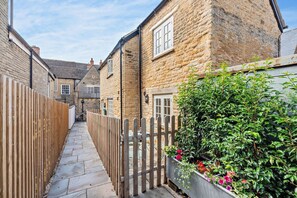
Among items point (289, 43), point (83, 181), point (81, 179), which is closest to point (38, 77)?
point (81, 179)

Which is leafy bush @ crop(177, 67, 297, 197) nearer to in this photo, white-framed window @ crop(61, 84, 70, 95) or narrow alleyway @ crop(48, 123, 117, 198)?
narrow alleyway @ crop(48, 123, 117, 198)

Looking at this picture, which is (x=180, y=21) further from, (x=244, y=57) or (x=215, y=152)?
(x=215, y=152)

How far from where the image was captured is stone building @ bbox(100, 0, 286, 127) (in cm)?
430

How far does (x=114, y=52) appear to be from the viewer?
10500 mm

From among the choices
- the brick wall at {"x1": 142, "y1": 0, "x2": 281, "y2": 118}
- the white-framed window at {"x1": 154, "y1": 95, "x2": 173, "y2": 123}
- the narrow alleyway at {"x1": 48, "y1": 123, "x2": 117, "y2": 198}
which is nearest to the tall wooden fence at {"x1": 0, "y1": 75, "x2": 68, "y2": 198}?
the narrow alleyway at {"x1": 48, "y1": 123, "x2": 117, "y2": 198}

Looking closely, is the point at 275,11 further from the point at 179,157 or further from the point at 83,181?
the point at 83,181

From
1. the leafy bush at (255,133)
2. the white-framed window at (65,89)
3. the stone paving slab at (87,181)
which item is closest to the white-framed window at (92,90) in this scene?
the white-framed window at (65,89)

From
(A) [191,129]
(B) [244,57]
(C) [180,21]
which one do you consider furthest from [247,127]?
(C) [180,21]

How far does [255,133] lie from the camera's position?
1978 millimetres

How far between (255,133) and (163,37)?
5.80 metres

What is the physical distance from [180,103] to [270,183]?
2.22 m

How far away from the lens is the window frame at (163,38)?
6047 mm

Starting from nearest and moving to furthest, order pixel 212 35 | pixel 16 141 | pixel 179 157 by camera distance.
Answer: pixel 16 141
pixel 179 157
pixel 212 35

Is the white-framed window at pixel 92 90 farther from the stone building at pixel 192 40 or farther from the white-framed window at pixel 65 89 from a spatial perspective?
the stone building at pixel 192 40
